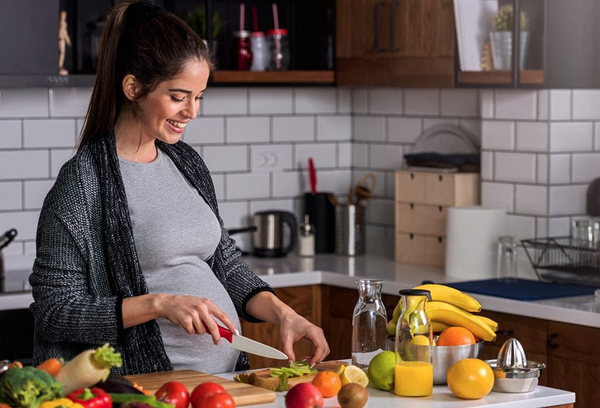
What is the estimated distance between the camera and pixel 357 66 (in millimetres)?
4578

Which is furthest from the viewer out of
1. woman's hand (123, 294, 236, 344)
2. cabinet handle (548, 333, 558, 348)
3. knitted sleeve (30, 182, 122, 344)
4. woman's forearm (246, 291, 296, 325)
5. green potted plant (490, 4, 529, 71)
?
green potted plant (490, 4, 529, 71)

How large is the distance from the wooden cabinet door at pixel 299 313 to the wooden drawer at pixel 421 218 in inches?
19.3

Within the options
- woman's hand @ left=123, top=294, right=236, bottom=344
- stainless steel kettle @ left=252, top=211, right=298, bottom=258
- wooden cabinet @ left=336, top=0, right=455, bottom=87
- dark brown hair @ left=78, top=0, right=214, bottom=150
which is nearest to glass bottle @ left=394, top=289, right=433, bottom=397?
woman's hand @ left=123, top=294, right=236, bottom=344

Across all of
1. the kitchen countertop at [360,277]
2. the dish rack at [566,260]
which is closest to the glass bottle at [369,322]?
the kitchen countertop at [360,277]

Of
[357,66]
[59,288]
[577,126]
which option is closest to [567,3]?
[577,126]

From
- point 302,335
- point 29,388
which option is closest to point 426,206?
point 302,335

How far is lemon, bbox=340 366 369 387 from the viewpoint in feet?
7.39

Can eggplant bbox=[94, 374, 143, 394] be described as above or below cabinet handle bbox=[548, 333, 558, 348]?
above

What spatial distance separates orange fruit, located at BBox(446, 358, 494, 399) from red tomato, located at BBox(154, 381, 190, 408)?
561 mm

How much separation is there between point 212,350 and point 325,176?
2522 millimetres

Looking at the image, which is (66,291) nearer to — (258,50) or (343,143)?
(258,50)

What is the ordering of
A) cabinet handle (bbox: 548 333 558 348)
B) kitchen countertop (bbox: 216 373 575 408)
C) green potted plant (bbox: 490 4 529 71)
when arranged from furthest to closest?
green potted plant (bbox: 490 4 529 71), cabinet handle (bbox: 548 333 558 348), kitchen countertop (bbox: 216 373 575 408)

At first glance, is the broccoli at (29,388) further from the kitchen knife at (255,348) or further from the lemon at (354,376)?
the lemon at (354,376)

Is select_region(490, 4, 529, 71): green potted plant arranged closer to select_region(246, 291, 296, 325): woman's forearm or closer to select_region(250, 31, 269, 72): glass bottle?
select_region(250, 31, 269, 72): glass bottle
